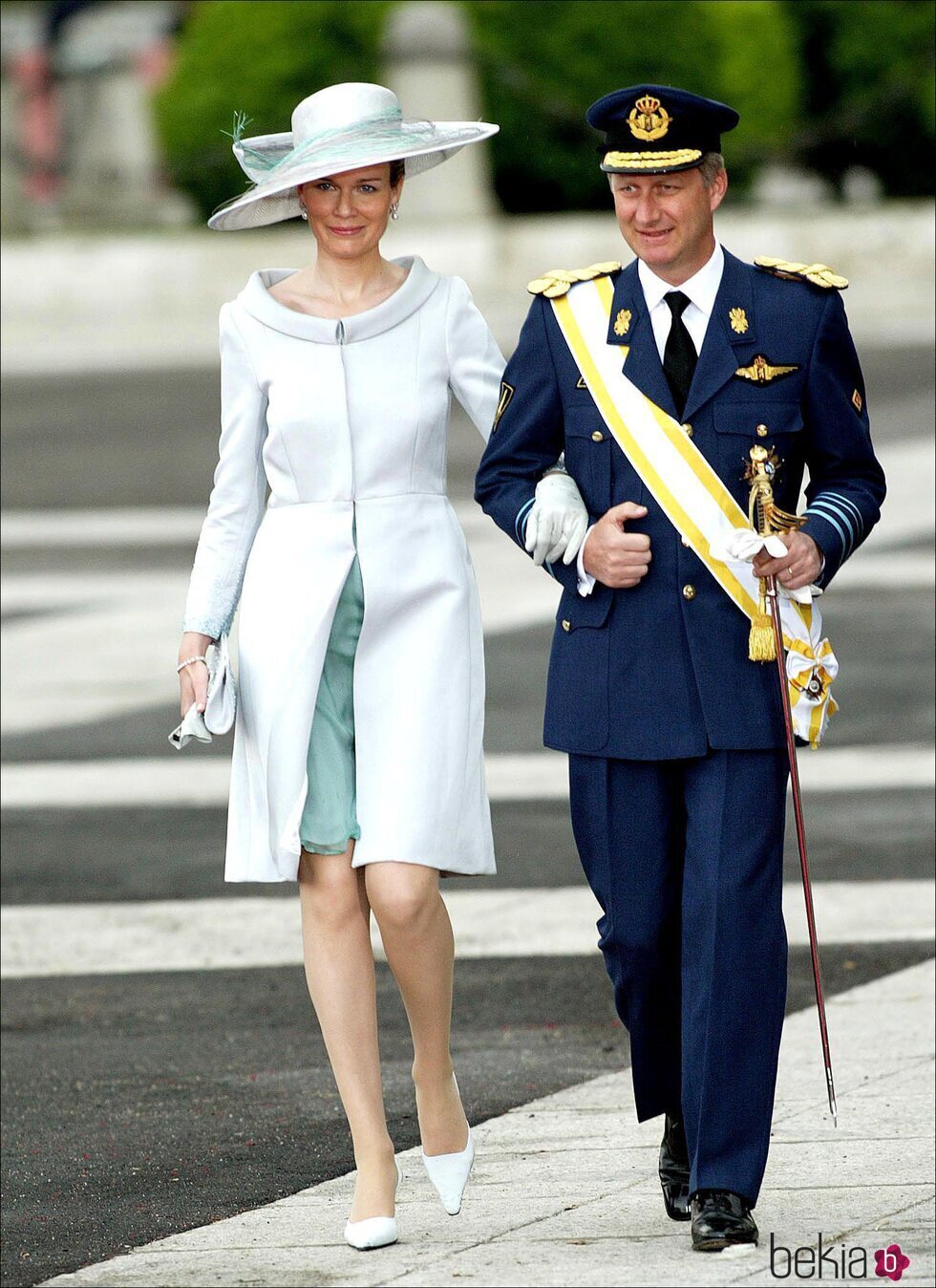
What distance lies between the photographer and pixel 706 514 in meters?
4.48

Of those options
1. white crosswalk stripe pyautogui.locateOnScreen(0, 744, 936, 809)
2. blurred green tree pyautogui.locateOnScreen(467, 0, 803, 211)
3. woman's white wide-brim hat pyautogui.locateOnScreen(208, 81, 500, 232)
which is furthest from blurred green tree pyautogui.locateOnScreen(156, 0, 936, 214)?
woman's white wide-brim hat pyautogui.locateOnScreen(208, 81, 500, 232)

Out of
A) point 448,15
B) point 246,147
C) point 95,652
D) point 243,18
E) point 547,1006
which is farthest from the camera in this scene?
point 243,18

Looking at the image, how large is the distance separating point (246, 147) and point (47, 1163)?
2434 mm

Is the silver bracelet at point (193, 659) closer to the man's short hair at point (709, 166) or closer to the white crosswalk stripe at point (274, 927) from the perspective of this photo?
the man's short hair at point (709, 166)

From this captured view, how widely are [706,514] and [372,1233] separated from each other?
1428 millimetres

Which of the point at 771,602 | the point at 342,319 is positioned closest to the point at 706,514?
the point at 771,602

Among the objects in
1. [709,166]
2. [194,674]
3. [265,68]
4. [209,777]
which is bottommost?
[209,777]

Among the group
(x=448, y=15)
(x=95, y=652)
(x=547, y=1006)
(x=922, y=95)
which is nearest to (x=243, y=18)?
(x=448, y=15)

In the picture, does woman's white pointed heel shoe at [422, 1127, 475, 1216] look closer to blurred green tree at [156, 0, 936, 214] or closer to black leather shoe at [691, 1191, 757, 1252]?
black leather shoe at [691, 1191, 757, 1252]

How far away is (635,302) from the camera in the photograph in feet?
15.0

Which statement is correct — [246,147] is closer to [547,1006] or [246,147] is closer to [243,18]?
[547,1006]

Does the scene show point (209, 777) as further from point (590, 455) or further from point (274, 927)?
point (590, 455)

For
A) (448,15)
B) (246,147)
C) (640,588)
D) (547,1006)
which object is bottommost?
(547,1006)

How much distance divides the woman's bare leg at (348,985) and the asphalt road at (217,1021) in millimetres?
731
